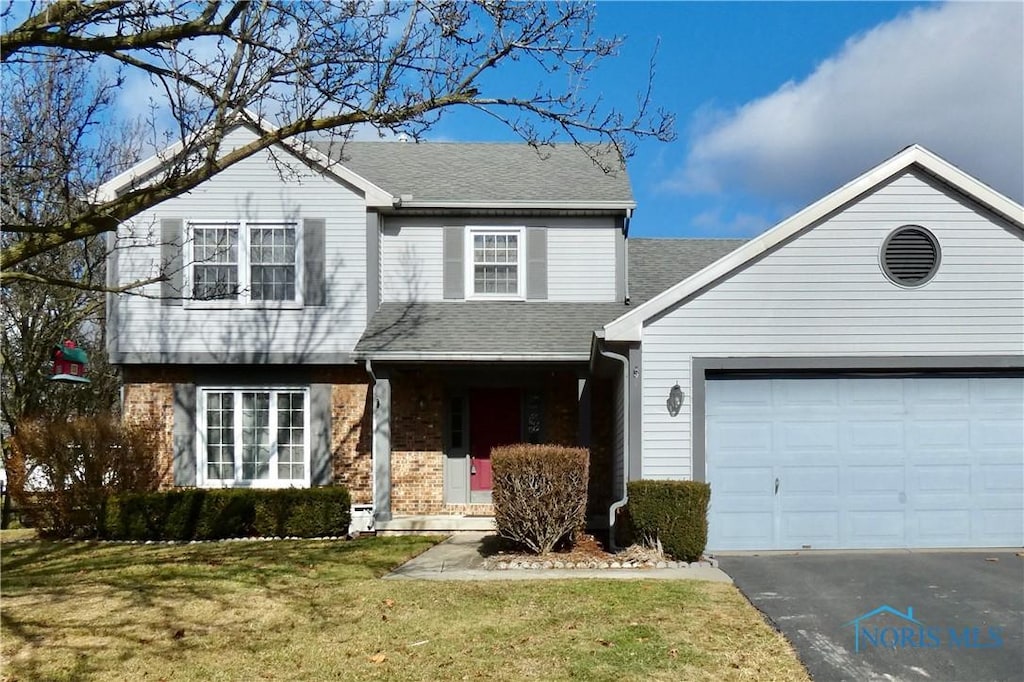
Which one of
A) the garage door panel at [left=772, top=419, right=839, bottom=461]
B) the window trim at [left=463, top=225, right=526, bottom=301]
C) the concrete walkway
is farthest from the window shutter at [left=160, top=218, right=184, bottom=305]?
the garage door panel at [left=772, top=419, right=839, bottom=461]

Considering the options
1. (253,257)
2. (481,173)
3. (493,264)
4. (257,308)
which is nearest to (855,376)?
(493,264)

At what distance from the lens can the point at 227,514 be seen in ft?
48.1

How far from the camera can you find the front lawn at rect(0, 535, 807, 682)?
703 cm

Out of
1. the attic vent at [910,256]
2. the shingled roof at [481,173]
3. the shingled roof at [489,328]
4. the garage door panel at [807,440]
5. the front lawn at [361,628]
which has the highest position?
the shingled roof at [481,173]

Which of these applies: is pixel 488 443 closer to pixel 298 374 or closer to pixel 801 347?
pixel 298 374

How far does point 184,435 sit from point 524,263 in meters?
6.83

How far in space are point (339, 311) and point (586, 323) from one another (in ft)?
14.3

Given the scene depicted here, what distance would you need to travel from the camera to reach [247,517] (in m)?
15.0

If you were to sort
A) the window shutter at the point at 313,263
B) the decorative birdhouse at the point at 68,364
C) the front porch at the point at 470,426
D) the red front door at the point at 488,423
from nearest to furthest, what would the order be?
the decorative birdhouse at the point at 68,364 → the window shutter at the point at 313,263 → the front porch at the point at 470,426 → the red front door at the point at 488,423

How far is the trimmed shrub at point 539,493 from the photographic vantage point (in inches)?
457

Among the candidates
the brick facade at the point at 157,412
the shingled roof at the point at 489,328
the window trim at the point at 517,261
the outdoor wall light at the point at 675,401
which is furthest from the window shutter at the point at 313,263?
the outdoor wall light at the point at 675,401

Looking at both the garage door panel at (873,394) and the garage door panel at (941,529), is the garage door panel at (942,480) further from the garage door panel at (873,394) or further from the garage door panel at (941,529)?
the garage door panel at (873,394)

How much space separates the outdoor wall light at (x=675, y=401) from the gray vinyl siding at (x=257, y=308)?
6.29 meters

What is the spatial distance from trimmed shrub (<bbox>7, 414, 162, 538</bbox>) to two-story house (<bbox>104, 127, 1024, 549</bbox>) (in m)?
1.17
